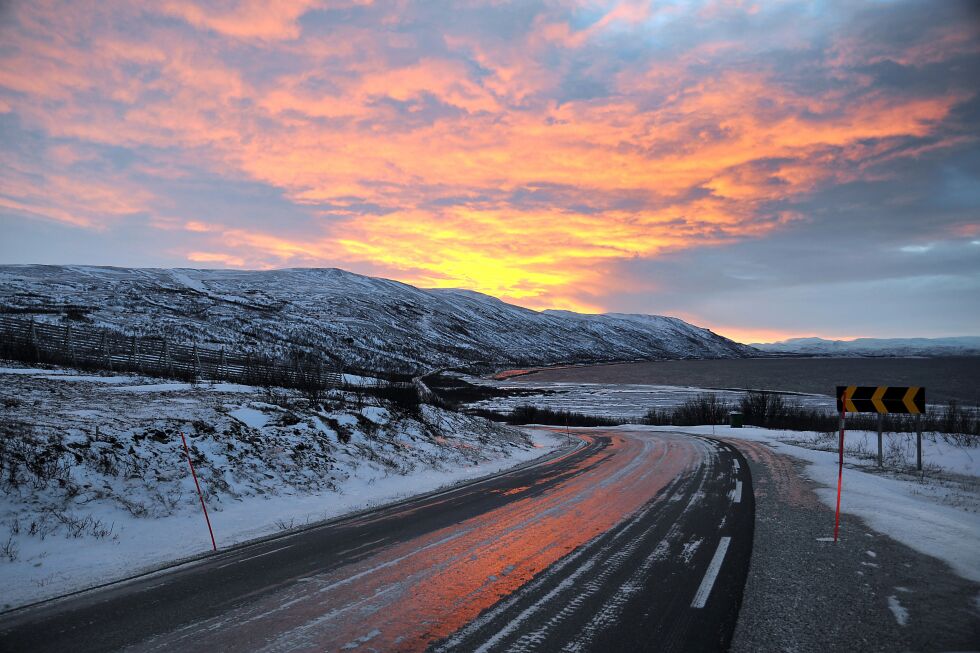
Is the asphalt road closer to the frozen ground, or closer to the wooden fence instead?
the frozen ground

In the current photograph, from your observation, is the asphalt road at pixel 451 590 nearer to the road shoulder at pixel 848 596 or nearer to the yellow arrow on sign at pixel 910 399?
the road shoulder at pixel 848 596

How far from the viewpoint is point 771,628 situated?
4.38 m

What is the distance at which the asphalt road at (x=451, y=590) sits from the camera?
14.3 feet

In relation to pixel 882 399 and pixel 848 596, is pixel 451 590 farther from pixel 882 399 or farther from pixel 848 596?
pixel 882 399

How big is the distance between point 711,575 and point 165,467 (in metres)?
10.1

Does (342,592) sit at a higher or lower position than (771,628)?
lower

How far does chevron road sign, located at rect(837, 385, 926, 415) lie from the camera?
→ 11.4m

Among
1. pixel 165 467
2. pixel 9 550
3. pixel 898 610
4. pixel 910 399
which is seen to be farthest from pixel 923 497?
pixel 9 550

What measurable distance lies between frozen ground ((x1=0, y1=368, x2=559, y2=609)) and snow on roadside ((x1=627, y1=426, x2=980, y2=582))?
353 inches

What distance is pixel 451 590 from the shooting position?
5363 millimetres

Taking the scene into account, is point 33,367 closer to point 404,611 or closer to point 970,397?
point 404,611

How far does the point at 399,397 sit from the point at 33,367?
13.7m

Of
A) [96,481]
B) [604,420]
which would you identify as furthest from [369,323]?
[96,481]

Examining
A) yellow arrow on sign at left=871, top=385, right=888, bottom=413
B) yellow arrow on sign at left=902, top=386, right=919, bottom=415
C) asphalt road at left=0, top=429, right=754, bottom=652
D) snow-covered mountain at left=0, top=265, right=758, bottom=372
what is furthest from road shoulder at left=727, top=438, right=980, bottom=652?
snow-covered mountain at left=0, top=265, right=758, bottom=372
